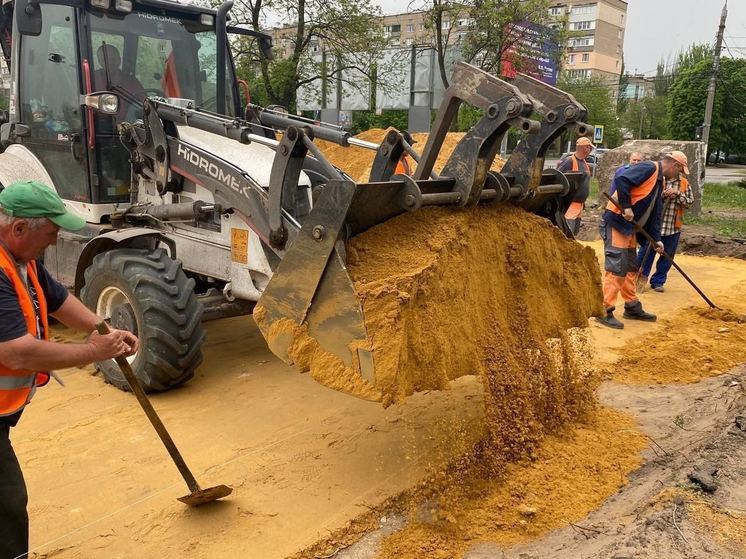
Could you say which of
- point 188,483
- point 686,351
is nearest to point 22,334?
point 188,483

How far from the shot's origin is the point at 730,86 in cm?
4109

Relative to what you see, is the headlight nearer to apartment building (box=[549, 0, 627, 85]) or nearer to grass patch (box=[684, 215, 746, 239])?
grass patch (box=[684, 215, 746, 239])

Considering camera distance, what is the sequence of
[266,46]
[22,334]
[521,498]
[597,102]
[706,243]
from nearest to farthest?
[22,334] < [521,498] < [266,46] < [706,243] < [597,102]

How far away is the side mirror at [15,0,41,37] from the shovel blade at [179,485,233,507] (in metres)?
3.54

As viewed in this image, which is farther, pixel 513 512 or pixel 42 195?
pixel 513 512

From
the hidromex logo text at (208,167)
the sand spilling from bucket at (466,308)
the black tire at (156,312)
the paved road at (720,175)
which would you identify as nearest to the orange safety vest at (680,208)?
the sand spilling from bucket at (466,308)

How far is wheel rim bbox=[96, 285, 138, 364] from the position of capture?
15.9ft

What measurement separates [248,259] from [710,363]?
14.1ft

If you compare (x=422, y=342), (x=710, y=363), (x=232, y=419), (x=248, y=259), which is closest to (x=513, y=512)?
(x=422, y=342)

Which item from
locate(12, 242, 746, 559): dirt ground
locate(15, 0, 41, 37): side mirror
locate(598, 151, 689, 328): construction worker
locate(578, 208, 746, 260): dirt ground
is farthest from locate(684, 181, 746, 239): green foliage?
locate(15, 0, 41, 37): side mirror

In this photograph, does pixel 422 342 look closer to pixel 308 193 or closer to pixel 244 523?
pixel 244 523

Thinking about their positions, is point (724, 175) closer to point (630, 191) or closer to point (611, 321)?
point (630, 191)

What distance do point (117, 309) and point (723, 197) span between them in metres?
18.3

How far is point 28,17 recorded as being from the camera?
4613 mm
